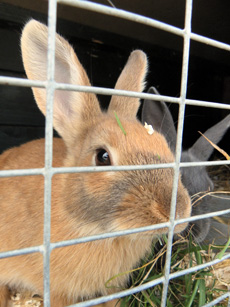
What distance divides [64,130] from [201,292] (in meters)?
1.17

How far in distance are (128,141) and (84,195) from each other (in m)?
0.34

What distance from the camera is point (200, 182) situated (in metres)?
2.35

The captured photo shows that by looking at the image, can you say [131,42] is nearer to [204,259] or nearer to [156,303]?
[204,259]

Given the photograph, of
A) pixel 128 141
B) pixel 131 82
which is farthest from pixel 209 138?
pixel 128 141

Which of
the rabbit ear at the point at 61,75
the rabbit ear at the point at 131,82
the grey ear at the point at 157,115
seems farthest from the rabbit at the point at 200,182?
the rabbit ear at the point at 61,75

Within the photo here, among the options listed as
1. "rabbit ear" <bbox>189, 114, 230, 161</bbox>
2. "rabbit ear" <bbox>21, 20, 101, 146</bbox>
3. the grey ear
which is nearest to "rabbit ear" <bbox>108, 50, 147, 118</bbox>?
"rabbit ear" <bbox>21, 20, 101, 146</bbox>

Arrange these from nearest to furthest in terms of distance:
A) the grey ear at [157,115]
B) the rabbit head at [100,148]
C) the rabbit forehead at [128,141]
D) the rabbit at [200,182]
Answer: the rabbit head at [100,148] < the rabbit forehead at [128,141] < the rabbit at [200,182] < the grey ear at [157,115]

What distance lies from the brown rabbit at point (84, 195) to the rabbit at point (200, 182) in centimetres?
46

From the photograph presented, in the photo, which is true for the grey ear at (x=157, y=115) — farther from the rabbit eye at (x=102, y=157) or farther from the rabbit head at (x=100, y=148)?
the rabbit eye at (x=102, y=157)

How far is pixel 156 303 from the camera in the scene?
154 centimetres

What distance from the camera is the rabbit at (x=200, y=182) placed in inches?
78.5

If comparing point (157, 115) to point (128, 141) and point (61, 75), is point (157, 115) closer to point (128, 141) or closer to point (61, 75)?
point (61, 75)

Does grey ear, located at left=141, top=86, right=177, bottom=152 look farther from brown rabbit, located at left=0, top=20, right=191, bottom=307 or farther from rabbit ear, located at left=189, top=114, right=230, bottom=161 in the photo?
brown rabbit, located at left=0, top=20, right=191, bottom=307

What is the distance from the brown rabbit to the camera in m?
1.23
